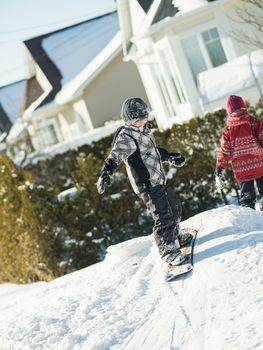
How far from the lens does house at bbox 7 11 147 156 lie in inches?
1053

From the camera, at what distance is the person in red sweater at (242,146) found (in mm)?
6684

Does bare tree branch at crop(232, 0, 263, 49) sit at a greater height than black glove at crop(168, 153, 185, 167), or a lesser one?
greater

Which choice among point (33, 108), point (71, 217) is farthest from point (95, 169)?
point (33, 108)

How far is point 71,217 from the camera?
839 centimetres

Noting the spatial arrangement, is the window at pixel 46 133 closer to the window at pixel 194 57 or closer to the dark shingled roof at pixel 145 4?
the dark shingled roof at pixel 145 4

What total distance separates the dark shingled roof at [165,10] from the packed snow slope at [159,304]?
13.2 m

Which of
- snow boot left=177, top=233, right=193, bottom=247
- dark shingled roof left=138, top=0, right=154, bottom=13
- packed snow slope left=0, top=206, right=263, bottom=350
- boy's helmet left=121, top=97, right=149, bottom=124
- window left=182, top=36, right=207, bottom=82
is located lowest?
packed snow slope left=0, top=206, right=263, bottom=350

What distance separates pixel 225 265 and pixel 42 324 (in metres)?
1.61

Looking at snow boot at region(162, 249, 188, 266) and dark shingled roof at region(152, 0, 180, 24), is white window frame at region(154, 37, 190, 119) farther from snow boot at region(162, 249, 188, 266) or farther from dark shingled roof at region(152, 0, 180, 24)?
snow boot at region(162, 249, 188, 266)

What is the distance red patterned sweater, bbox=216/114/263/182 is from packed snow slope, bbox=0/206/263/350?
77 cm

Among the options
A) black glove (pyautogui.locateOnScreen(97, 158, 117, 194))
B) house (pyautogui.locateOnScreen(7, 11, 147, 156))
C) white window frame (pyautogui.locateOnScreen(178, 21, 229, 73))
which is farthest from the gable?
black glove (pyautogui.locateOnScreen(97, 158, 117, 194))

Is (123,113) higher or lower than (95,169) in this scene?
higher

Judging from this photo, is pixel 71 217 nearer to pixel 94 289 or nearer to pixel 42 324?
pixel 94 289

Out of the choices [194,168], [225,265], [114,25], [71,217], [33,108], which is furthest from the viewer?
[114,25]
